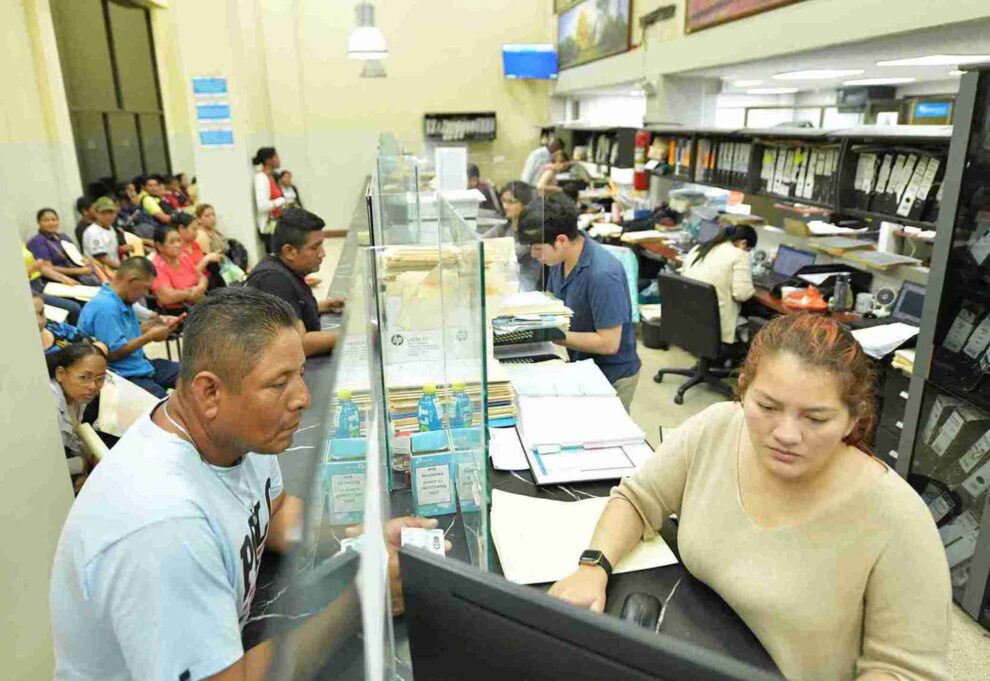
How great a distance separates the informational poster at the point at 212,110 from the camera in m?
6.61

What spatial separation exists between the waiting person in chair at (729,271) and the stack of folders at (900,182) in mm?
780

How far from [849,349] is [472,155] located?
968 centimetres

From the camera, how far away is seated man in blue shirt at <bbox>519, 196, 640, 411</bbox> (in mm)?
2498

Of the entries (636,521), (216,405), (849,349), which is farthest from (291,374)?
(849,349)

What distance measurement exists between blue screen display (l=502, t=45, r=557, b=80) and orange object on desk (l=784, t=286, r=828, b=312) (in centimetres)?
673

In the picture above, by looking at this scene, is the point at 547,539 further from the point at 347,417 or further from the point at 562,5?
the point at 562,5

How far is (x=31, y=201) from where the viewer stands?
525 cm

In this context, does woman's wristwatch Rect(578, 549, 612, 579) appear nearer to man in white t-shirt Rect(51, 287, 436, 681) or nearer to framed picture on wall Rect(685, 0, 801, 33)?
man in white t-shirt Rect(51, 287, 436, 681)

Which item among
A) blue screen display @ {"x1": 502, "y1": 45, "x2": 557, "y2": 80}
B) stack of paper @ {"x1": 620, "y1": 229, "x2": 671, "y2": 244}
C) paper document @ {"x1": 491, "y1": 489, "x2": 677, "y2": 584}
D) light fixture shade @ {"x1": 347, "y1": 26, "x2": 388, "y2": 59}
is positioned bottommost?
paper document @ {"x1": 491, "y1": 489, "x2": 677, "y2": 584}

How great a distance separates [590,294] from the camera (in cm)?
253

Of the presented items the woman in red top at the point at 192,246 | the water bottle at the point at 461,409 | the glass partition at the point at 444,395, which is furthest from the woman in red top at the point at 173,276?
the water bottle at the point at 461,409

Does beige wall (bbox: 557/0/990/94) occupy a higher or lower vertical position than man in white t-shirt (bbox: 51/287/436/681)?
higher

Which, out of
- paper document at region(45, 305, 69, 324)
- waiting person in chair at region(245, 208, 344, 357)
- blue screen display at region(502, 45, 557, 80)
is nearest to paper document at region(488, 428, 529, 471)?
waiting person in chair at region(245, 208, 344, 357)

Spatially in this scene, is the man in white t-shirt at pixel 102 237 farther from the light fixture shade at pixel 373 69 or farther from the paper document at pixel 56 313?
the light fixture shade at pixel 373 69
